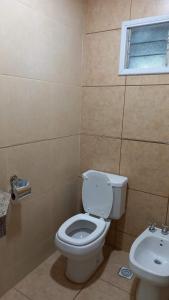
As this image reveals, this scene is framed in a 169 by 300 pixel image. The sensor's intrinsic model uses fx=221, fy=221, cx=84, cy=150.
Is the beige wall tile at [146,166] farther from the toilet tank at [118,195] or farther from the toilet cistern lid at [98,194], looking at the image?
the toilet cistern lid at [98,194]

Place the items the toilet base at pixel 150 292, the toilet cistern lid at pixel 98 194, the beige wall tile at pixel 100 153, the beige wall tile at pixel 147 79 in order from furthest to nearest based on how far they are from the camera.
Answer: the beige wall tile at pixel 100 153
the toilet cistern lid at pixel 98 194
the beige wall tile at pixel 147 79
the toilet base at pixel 150 292

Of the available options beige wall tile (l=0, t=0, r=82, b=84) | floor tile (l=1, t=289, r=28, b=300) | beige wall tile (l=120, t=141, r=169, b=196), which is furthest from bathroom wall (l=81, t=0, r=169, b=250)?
floor tile (l=1, t=289, r=28, b=300)

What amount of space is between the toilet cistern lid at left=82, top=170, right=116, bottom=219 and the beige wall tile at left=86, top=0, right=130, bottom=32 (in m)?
1.27

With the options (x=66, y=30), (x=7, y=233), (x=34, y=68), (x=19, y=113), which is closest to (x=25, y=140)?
(x=19, y=113)

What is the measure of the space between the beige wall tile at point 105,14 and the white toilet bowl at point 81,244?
5.46 ft

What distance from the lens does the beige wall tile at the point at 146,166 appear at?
5.97ft

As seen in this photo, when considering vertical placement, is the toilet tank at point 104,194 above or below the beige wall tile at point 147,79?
below

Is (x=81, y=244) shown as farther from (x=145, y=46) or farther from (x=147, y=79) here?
(x=145, y=46)

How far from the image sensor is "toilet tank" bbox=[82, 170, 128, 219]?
6.25 ft

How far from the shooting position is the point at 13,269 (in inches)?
66.2

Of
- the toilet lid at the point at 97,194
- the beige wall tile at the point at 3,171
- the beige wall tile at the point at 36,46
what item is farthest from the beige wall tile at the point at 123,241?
the beige wall tile at the point at 36,46

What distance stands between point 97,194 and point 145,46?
4.31 ft

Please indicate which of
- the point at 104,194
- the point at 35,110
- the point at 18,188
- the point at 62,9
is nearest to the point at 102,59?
the point at 62,9

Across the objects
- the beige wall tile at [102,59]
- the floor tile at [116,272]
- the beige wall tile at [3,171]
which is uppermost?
the beige wall tile at [102,59]
